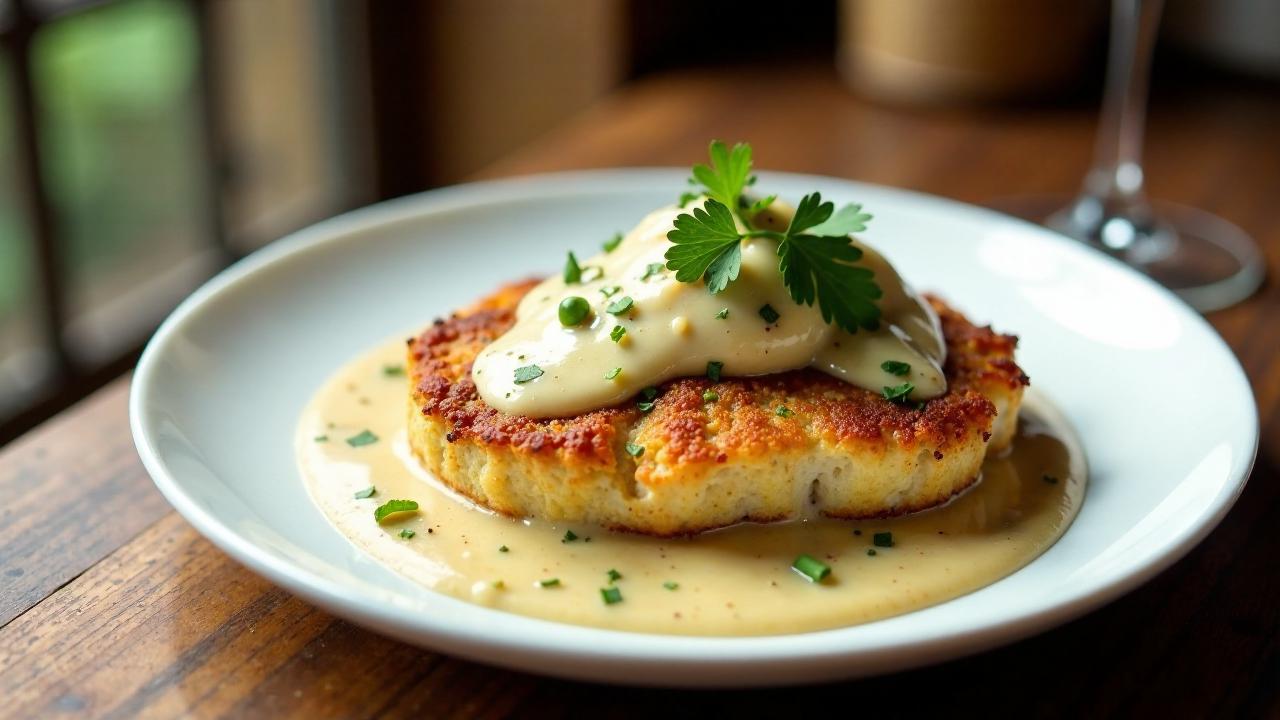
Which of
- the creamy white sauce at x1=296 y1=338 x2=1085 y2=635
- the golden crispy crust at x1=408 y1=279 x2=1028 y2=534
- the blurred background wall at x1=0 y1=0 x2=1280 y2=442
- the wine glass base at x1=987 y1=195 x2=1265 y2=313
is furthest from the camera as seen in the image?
the blurred background wall at x1=0 y1=0 x2=1280 y2=442

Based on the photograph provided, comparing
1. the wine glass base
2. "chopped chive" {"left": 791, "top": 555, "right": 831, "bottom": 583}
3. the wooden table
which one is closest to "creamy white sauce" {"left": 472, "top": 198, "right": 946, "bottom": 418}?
"chopped chive" {"left": 791, "top": 555, "right": 831, "bottom": 583}

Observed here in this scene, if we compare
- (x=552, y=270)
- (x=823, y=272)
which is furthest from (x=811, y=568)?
(x=552, y=270)

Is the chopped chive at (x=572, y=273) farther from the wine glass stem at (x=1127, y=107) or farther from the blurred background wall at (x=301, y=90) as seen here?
the blurred background wall at (x=301, y=90)

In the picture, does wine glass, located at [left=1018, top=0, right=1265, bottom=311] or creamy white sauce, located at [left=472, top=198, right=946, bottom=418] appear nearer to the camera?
creamy white sauce, located at [left=472, top=198, right=946, bottom=418]

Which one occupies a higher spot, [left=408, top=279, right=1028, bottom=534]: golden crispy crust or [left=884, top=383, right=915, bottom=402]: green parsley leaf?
[left=884, top=383, right=915, bottom=402]: green parsley leaf

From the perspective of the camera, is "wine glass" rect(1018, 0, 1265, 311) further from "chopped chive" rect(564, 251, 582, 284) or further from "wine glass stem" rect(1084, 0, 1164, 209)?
"chopped chive" rect(564, 251, 582, 284)

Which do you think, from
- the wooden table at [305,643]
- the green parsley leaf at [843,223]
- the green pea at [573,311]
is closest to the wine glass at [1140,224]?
the wooden table at [305,643]

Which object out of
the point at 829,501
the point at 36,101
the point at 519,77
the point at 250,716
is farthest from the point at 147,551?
the point at 519,77

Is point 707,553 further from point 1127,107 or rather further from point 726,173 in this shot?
point 1127,107
